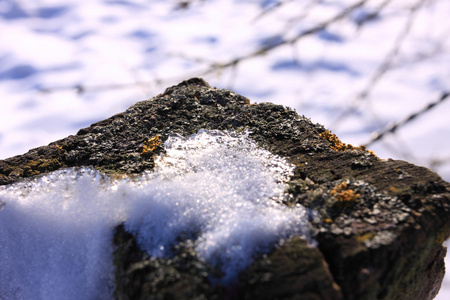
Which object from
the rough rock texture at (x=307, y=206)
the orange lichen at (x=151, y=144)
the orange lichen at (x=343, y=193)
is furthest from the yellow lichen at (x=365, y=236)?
the orange lichen at (x=151, y=144)

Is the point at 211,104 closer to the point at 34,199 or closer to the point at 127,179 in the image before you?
the point at 127,179

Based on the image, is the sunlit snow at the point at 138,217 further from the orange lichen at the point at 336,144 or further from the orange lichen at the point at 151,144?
the orange lichen at the point at 336,144

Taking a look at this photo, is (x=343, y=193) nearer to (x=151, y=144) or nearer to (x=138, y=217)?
(x=138, y=217)

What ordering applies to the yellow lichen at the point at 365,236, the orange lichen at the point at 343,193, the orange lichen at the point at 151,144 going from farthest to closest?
the orange lichen at the point at 151,144 → the orange lichen at the point at 343,193 → the yellow lichen at the point at 365,236

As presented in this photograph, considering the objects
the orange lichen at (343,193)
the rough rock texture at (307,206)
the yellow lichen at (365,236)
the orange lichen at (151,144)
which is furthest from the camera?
the orange lichen at (151,144)

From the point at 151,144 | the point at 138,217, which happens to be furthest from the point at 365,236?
the point at 151,144

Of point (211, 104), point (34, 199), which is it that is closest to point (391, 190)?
point (211, 104)

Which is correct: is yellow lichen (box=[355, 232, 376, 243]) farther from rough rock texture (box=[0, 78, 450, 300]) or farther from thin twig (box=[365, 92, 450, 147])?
thin twig (box=[365, 92, 450, 147])
